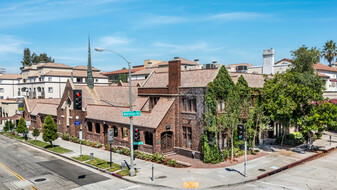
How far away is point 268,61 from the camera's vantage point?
48.2 meters

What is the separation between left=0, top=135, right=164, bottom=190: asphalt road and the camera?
19953mm

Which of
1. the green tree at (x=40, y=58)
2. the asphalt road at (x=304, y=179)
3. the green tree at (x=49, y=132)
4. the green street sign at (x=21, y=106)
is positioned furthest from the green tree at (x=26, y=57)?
the asphalt road at (x=304, y=179)

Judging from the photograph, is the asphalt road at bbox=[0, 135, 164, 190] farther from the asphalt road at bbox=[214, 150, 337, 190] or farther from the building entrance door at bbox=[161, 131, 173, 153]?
the asphalt road at bbox=[214, 150, 337, 190]

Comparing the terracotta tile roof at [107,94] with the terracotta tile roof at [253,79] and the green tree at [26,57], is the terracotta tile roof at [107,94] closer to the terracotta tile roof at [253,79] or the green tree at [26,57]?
the terracotta tile roof at [253,79]

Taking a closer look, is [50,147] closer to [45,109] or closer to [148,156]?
[148,156]

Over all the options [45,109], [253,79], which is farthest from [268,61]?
[45,109]

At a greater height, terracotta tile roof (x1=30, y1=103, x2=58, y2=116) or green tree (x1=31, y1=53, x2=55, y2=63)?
green tree (x1=31, y1=53, x2=55, y2=63)

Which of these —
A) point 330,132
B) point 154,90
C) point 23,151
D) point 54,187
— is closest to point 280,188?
point 54,187

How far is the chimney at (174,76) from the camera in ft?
97.1

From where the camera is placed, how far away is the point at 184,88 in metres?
28.8

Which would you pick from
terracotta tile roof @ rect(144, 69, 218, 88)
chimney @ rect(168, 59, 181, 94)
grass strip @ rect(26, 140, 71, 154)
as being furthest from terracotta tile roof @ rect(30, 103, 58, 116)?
chimney @ rect(168, 59, 181, 94)

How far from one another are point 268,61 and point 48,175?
40.4 metres

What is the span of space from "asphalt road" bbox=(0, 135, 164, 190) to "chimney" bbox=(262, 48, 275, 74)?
36.3 meters

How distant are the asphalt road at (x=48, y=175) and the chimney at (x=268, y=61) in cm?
3630
